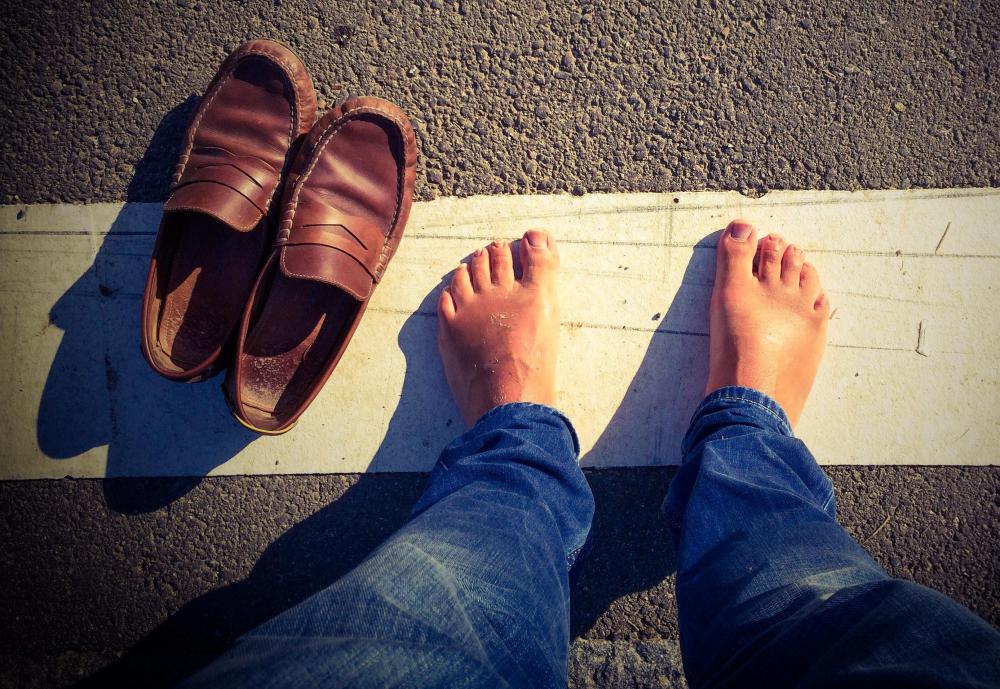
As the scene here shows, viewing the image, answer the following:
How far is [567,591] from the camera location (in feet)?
Result: 4.30

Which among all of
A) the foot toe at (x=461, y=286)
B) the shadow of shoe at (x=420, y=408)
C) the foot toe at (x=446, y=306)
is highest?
the foot toe at (x=461, y=286)

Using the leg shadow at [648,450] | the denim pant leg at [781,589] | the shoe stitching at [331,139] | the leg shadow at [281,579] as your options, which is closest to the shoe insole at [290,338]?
the shoe stitching at [331,139]

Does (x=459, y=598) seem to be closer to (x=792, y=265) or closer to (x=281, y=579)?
(x=281, y=579)

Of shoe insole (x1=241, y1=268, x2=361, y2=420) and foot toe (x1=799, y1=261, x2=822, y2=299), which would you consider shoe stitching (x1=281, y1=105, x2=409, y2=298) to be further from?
foot toe (x1=799, y1=261, x2=822, y2=299)

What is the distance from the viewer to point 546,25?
5.85 ft

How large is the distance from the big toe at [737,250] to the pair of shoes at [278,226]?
3.70 feet

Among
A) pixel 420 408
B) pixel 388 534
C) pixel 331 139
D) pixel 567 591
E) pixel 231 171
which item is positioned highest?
pixel 331 139

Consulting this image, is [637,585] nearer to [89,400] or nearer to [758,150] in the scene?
[758,150]

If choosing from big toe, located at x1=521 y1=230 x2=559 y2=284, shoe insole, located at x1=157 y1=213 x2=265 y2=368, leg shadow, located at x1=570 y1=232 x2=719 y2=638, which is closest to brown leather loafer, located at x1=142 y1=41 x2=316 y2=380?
shoe insole, located at x1=157 y1=213 x2=265 y2=368

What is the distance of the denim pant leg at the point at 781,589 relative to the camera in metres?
0.88

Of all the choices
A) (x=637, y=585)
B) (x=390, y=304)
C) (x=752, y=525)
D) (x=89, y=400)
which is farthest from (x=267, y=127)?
(x=637, y=585)

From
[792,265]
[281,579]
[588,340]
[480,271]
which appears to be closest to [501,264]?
[480,271]

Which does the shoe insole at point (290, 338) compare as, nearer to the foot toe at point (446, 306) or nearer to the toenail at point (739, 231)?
the foot toe at point (446, 306)

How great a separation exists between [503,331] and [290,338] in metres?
0.74
